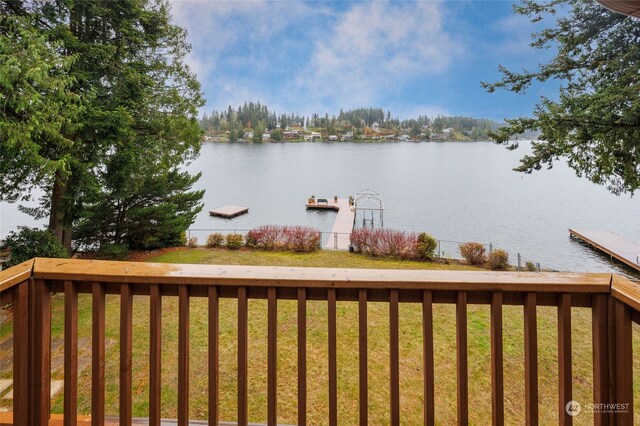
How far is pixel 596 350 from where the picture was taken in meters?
0.86

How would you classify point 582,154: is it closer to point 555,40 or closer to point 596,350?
point 555,40

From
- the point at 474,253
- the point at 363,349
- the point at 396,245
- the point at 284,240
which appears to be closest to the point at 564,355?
the point at 363,349

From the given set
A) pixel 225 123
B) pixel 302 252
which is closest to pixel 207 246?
pixel 302 252

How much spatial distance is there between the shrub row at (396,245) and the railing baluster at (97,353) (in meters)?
6.86

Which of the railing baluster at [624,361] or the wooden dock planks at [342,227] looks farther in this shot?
the wooden dock planks at [342,227]

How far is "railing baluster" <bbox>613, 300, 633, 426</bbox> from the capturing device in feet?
2.69

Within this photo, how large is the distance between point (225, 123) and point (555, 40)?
7.91 m

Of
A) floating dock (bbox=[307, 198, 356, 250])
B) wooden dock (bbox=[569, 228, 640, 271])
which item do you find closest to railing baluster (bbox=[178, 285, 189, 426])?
wooden dock (bbox=[569, 228, 640, 271])

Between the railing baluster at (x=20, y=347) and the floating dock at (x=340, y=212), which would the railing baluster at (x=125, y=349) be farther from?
the floating dock at (x=340, y=212)

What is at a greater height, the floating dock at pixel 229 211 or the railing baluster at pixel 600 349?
the floating dock at pixel 229 211

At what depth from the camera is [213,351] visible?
0.98m

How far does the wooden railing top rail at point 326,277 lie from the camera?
A: 876 mm

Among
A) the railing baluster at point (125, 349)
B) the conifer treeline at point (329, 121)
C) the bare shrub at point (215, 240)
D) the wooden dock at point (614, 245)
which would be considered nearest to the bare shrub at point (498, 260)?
the wooden dock at point (614, 245)

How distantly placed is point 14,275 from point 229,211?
29.5 feet
